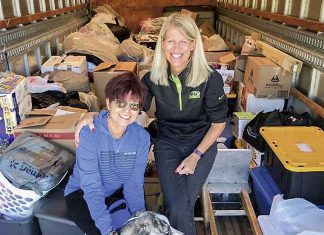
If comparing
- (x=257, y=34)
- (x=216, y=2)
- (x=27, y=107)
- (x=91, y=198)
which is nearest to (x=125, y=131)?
(x=91, y=198)

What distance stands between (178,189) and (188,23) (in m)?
0.85

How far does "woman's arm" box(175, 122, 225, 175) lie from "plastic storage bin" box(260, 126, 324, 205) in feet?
1.16

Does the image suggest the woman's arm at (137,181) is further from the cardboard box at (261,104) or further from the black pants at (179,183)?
the cardboard box at (261,104)

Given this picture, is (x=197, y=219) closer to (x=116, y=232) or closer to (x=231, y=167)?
(x=231, y=167)

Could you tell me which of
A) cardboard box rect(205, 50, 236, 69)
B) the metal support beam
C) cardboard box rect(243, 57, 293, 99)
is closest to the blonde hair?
cardboard box rect(243, 57, 293, 99)

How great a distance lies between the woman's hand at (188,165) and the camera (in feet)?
5.74

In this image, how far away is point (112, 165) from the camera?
1601 millimetres

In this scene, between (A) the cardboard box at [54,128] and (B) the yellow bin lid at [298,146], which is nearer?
(B) the yellow bin lid at [298,146]

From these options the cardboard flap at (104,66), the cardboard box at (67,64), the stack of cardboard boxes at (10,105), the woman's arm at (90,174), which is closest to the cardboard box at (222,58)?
the cardboard flap at (104,66)

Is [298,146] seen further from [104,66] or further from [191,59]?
[104,66]

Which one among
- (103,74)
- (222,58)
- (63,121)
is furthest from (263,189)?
(222,58)

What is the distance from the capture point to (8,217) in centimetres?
174

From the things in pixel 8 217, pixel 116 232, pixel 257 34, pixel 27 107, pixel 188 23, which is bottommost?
pixel 8 217

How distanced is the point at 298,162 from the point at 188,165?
1.85 ft
